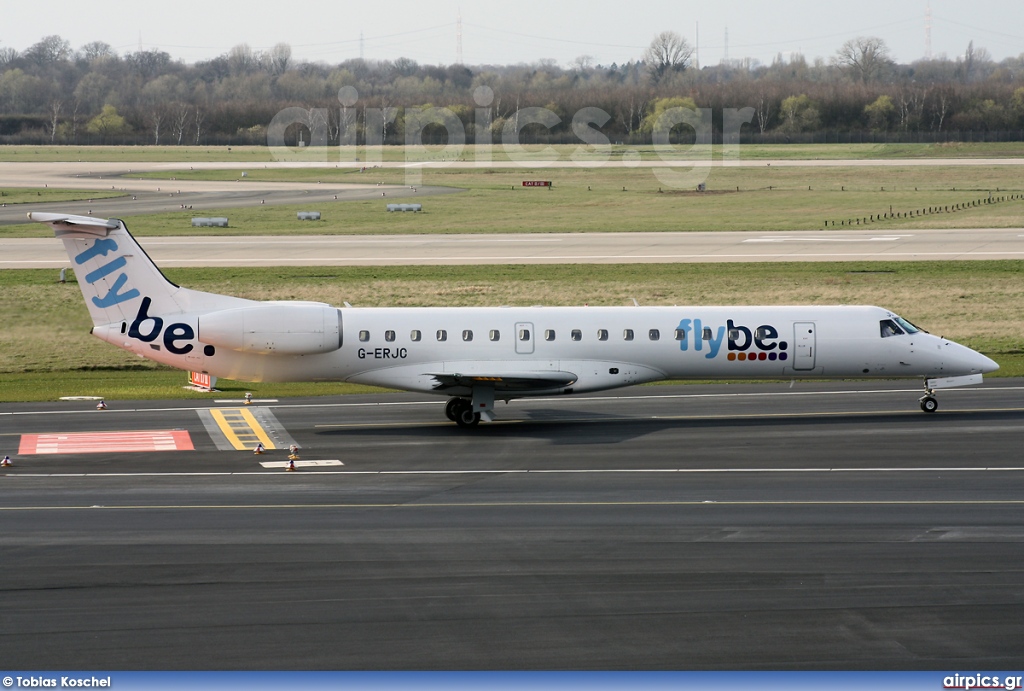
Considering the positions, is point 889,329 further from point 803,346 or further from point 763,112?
point 763,112

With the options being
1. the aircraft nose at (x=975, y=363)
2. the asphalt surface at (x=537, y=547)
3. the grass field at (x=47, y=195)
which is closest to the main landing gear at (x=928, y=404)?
the asphalt surface at (x=537, y=547)

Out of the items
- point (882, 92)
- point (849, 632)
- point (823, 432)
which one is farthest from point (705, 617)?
point (882, 92)

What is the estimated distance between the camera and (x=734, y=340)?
1260 inches

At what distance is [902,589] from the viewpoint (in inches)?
727

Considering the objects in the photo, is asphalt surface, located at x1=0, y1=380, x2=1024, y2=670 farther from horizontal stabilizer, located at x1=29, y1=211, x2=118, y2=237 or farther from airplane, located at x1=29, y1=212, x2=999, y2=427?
horizontal stabilizer, located at x1=29, y1=211, x2=118, y2=237

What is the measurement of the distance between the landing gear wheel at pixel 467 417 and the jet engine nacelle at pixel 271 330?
418cm

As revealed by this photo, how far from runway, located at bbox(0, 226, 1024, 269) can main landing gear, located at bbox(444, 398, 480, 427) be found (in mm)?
34292

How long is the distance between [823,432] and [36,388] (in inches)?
1082

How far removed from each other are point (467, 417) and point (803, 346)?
9777 millimetres

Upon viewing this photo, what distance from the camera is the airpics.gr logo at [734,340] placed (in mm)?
31984

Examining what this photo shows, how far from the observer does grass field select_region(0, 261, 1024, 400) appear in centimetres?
4466

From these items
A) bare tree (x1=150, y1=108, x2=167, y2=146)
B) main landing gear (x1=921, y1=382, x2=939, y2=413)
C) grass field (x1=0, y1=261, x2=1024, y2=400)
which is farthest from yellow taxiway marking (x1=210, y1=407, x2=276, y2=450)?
bare tree (x1=150, y1=108, x2=167, y2=146)

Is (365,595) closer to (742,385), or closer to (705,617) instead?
(705,617)

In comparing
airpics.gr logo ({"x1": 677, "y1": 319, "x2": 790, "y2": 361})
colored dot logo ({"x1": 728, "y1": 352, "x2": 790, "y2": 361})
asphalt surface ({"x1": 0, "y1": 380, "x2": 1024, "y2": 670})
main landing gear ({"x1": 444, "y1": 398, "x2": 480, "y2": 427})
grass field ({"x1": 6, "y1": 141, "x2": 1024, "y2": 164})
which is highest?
grass field ({"x1": 6, "y1": 141, "x2": 1024, "y2": 164})
